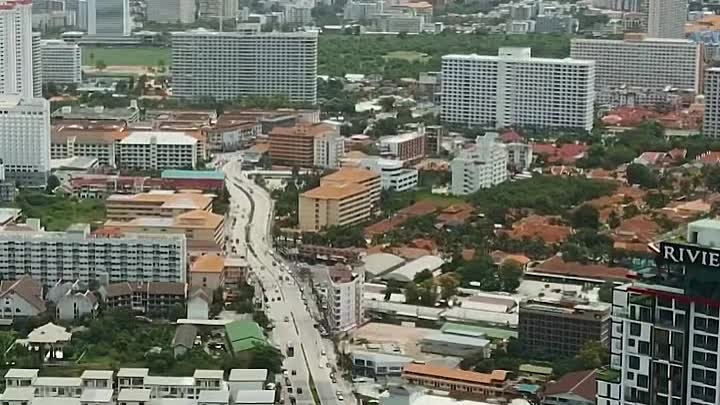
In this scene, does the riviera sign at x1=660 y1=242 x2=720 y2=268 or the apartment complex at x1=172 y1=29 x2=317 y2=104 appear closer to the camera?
the riviera sign at x1=660 y1=242 x2=720 y2=268

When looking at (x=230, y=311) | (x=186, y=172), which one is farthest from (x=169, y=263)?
(x=186, y=172)

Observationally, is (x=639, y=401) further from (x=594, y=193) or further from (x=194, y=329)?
(x=594, y=193)

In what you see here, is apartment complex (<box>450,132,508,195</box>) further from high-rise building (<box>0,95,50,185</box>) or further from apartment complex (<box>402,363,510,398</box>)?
apartment complex (<box>402,363,510,398</box>)

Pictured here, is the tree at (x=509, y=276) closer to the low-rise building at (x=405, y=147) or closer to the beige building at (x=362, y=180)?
the beige building at (x=362, y=180)

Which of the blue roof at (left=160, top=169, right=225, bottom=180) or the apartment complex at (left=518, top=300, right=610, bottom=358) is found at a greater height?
the blue roof at (left=160, top=169, right=225, bottom=180)

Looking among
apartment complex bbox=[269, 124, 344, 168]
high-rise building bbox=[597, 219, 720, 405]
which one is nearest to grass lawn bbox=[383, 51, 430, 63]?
apartment complex bbox=[269, 124, 344, 168]

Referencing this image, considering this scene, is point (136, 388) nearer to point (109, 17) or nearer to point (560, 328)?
point (560, 328)
